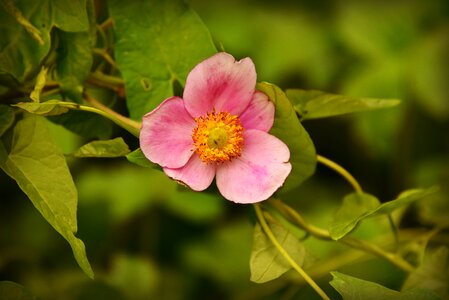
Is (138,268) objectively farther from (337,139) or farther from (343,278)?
(343,278)

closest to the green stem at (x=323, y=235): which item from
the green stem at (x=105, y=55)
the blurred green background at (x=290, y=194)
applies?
the green stem at (x=105, y=55)

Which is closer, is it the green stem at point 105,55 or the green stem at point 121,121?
the green stem at point 121,121

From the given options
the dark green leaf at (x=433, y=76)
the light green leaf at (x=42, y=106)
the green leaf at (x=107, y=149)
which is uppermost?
the light green leaf at (x=42, y=106)

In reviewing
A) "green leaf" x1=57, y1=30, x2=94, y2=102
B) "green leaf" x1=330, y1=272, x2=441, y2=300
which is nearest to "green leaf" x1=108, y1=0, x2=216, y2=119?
"green leaf" x1=57, y1=30, x2=94, y2=102

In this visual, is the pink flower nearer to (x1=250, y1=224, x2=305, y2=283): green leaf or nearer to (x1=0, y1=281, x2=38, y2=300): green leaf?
(x1=250, y1=224, x2=305, y2=283): green leaf

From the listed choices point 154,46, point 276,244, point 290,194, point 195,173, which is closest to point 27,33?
point 154,46

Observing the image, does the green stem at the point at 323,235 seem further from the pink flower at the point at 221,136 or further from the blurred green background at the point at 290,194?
the blurred green background at the point at 290,194
